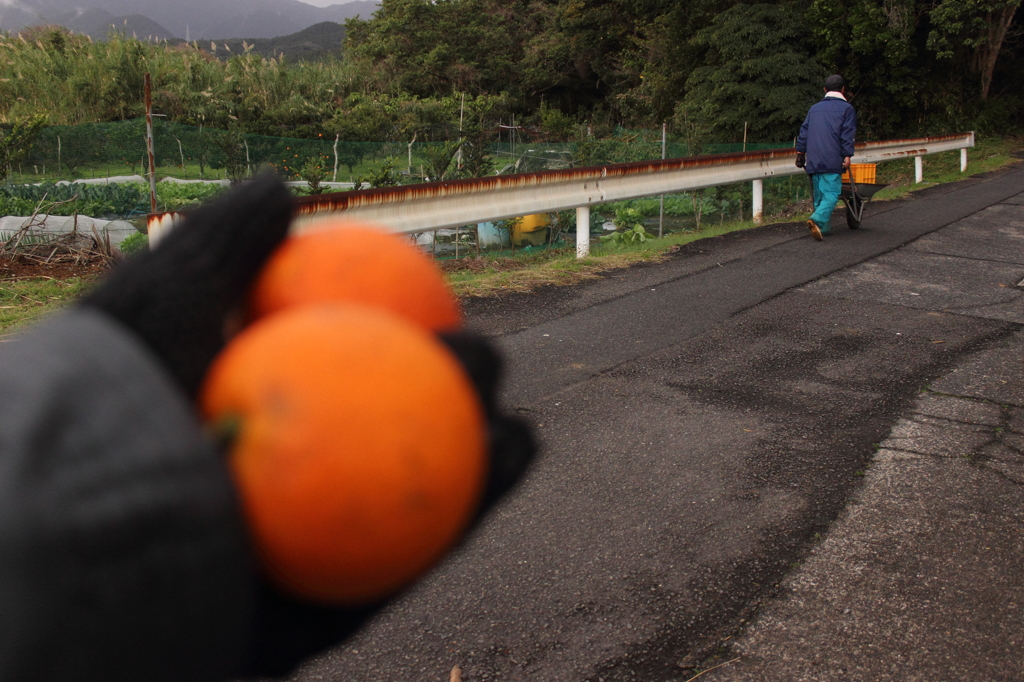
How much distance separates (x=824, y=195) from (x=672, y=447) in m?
7.54

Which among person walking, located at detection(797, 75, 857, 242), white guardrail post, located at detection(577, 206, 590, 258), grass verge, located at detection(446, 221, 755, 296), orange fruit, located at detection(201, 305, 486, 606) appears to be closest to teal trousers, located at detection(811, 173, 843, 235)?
person walking, located at detection(797, 75, 857, 242)

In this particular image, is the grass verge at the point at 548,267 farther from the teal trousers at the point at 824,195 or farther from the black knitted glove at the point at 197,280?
the black knitted glove at the point at 197,280

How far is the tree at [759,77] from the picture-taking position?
24094mm

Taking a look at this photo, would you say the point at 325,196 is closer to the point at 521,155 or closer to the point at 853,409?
the point at 853,409

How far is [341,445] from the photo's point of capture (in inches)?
26.5

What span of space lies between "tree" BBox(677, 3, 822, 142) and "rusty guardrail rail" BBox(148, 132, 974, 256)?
1275 centimetres

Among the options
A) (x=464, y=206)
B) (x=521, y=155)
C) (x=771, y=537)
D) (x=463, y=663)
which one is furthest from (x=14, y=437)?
(x=521, y=155)

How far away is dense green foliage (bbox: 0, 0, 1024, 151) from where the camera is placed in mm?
24625

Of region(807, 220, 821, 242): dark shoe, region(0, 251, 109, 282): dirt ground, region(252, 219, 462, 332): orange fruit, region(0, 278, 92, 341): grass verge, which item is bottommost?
region(0, 278, 92, 341): grass verge

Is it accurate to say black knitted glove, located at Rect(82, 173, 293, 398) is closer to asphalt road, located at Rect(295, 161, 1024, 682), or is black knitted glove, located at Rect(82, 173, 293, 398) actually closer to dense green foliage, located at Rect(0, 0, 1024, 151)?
asphalt road, located at Rect(295, 161, 1024, 682)

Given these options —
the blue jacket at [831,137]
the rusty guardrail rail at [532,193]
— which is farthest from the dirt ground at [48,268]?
the blue jacket at [831,137]

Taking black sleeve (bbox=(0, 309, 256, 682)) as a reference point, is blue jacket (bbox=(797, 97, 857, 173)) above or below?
above

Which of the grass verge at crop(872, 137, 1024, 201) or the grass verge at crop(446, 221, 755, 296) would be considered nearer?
the grass verge at crop(446, 221, 755, 296)

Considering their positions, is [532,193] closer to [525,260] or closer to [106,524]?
[525,260]
